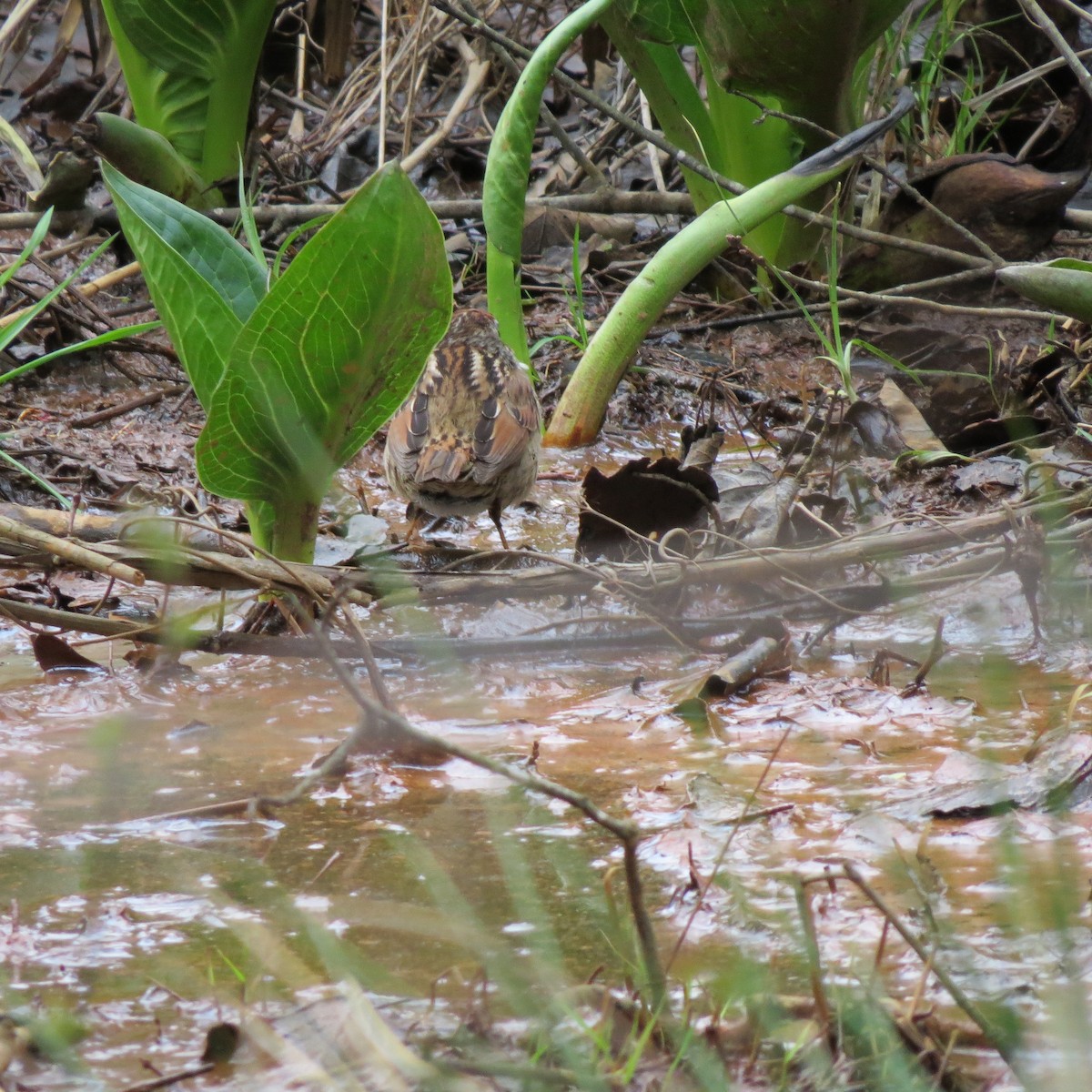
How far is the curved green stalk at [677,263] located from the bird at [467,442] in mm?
292

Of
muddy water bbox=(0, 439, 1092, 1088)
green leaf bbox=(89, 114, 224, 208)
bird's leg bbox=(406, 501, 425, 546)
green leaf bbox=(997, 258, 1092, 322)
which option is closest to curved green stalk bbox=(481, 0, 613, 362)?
bird's leg bbox=(406, 501, 425, 546)

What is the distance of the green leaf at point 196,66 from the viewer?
608 centimetres

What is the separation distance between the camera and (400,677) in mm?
3490

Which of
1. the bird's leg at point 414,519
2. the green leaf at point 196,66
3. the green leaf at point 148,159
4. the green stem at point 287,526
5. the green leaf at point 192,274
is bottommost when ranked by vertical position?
the bird's leg at point 414,519

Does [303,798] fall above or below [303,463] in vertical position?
below

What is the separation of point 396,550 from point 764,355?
9.39 ft

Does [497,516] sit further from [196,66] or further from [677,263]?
[196,66]

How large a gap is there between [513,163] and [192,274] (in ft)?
6.73

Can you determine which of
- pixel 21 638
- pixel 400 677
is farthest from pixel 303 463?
pixel 21 638

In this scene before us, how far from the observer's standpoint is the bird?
4.75 metres

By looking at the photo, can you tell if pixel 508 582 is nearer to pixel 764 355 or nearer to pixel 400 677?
pixel 400 677

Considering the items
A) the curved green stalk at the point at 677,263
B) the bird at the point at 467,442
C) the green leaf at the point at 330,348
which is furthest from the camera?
the curved green stalk at the point at 677,263

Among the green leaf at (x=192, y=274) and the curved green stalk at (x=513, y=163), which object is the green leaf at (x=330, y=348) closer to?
the green leaf at (x=192, y=274)

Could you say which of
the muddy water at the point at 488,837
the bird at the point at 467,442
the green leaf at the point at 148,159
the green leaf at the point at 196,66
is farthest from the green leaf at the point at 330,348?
the green leaf at the point at 148,159
